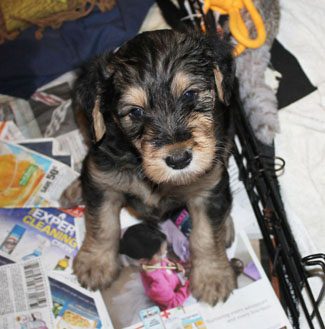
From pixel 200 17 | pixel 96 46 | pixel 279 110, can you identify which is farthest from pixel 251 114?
pixel 96 46

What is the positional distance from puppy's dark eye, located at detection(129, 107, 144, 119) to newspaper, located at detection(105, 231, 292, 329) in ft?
3.04

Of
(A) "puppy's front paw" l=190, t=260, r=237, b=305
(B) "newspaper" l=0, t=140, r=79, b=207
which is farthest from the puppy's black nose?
(B) "newspaper" l=0, t=140, r=79, b=207

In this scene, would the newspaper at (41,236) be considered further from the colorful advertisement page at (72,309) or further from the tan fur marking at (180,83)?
the tan fur marking at (180,83)

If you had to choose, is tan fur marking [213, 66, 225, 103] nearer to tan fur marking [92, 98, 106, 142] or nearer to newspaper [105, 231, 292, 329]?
tan fur marking [92, 98, 106, 142]

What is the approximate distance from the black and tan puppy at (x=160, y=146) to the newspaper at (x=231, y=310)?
6 centimetres

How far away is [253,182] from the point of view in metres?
2.68

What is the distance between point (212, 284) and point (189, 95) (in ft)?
3.10

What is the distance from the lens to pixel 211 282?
2.51 metres

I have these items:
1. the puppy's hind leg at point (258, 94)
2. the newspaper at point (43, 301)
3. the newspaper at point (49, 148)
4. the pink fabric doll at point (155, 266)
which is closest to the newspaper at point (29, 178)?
the newspaper at point (49, 148)

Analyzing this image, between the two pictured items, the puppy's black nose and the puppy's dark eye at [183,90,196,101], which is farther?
the puppy's dark eye at [183,90,196,101]

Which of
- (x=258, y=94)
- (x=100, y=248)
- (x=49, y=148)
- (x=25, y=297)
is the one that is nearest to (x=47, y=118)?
(x=49, y=148)

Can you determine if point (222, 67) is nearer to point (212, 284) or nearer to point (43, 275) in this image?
point (212, 284)

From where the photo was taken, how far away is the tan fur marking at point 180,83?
194 cm

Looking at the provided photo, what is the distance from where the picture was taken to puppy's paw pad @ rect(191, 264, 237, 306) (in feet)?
8.19
